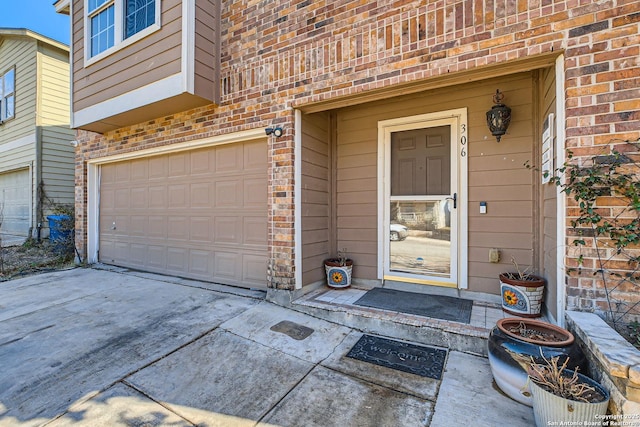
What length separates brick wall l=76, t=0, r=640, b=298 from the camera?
7.28 feet

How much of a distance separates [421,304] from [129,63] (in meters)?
4.99

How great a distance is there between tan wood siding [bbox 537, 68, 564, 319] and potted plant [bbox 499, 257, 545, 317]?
75 mm

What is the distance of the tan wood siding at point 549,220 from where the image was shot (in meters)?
2.53

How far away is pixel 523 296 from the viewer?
2.84 metres

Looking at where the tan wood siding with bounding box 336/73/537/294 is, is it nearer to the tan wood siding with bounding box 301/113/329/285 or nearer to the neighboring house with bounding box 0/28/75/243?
the tan wood siding with bounding box 301/113/329/285

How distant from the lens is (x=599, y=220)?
7.06 ft

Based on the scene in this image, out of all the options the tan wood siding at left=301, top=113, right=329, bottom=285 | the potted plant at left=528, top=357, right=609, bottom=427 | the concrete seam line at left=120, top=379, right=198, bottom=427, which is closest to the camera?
the potted plant at left=528, top=357, right=609, bottom=427

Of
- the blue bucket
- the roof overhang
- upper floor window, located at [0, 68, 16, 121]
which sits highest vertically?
the roof overhang

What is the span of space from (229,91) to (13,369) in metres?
3.47

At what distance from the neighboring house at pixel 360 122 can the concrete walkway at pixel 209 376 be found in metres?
0.89

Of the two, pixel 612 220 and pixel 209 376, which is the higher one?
pixel 612 220

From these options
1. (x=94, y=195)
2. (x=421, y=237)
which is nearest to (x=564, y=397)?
(x=421, y=237)

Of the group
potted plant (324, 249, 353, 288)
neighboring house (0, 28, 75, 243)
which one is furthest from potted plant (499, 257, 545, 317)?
neighboring house (0, 28, 75, 243)

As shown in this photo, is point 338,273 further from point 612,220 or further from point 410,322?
point 612,220
